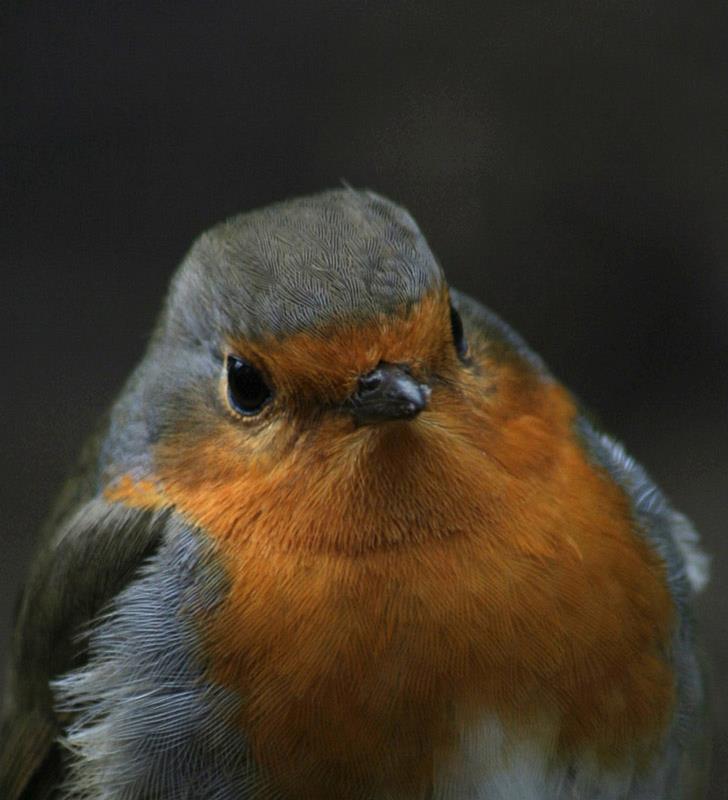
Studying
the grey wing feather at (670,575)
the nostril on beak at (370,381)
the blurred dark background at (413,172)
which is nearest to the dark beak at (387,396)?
the nostril on beak at (370,381)

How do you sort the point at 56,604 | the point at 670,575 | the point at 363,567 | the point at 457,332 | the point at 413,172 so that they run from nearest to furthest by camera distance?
the point at 363,567, the point at 457,332, the point at 670,575, the point at 56,604, the point at 413,172

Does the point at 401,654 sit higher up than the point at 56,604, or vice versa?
the point at 401,654

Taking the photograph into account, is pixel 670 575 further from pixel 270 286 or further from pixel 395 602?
pixel 270 286

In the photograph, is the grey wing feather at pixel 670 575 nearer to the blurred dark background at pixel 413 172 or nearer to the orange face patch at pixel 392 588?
the orange face patch at pixel 392 588

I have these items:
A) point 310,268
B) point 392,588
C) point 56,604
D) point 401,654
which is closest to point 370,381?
point 310,268

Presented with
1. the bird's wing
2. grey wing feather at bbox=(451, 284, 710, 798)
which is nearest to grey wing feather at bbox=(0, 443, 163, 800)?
the bird's wing

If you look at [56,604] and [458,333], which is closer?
[458,333]

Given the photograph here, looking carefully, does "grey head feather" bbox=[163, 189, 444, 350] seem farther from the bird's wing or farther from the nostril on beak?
the bird's wing

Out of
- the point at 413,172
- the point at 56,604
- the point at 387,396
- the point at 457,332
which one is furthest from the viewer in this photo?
the point at 413,172

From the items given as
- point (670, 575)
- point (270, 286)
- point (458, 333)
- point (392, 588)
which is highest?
point (270, 286)

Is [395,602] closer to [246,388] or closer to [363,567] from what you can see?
[363,567]
